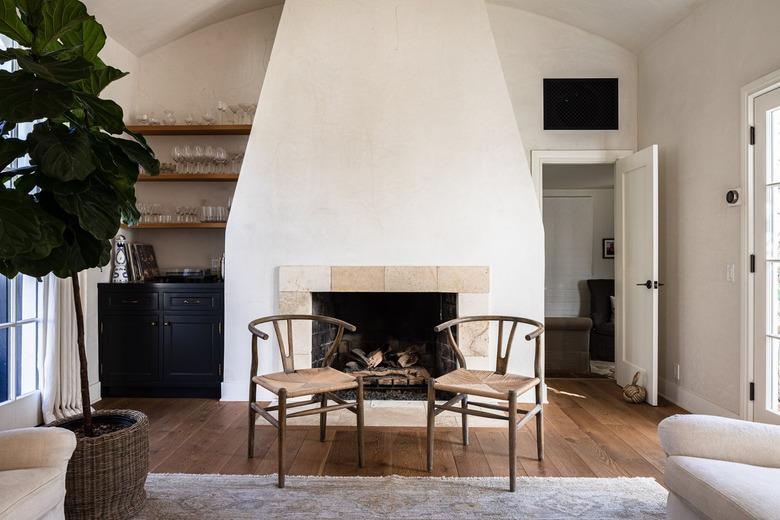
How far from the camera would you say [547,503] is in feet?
7.44

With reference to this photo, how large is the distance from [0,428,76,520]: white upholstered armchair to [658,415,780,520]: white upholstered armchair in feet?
6.56

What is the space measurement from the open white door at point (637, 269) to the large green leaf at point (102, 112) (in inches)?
139

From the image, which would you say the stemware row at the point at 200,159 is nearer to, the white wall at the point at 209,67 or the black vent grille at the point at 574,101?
the white wall at the point at 209,67

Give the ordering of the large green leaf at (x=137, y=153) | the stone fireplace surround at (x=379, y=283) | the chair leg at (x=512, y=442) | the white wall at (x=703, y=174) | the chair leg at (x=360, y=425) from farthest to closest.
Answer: the stone fireplace surround at (x=379, y=283)
the white wall at (x=703, y=174)
the chair leg at (x=360, y=425)
the chair leg at (x=512, y=442)
the large green leaf at (x=137, y=153)

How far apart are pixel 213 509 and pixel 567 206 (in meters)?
6.75

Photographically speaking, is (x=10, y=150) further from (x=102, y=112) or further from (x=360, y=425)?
(x=360, y=425)

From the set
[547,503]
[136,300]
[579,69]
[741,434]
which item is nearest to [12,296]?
[136,300]

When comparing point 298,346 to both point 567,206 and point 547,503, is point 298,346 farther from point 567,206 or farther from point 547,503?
point 567,206

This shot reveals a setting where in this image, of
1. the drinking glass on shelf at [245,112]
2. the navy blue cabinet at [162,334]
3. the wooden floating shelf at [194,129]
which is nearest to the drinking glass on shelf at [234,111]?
the drinking glass on shelf at [245,112]

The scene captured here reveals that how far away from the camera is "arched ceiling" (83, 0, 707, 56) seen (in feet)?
12.7

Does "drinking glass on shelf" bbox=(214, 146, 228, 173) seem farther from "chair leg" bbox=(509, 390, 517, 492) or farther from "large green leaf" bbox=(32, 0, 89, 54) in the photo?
"chair leg" bbox=(509, 390, 517, 492)

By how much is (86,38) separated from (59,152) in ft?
1.84

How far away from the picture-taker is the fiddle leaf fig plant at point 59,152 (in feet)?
5.52

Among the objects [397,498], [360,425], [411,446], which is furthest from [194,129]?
[397,498]
